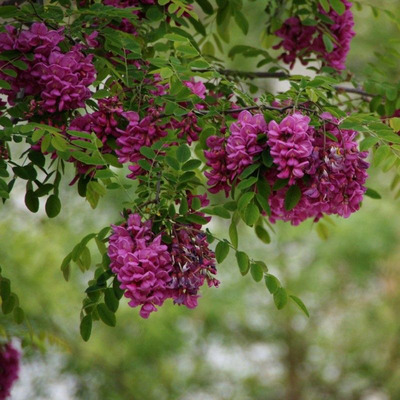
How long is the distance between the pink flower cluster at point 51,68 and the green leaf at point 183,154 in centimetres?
17

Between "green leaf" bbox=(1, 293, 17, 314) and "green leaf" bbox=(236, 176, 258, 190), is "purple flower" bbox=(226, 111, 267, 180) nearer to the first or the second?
"green leaf" bbox=(236, 176, 258, 190)

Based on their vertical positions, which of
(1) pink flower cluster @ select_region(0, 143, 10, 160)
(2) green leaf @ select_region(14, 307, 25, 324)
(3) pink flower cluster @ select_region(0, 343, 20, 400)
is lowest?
(3) pink flower cluster @ select_region(0, 343, 20, 400)

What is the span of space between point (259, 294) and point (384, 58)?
226 cm

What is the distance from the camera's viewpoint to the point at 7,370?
193 centimetres

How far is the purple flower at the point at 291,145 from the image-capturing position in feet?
3.62

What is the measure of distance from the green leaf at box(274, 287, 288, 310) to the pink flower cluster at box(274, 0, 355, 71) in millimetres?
640

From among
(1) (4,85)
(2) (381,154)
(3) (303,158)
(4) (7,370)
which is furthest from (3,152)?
(4) (7,370)

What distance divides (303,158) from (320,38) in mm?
656

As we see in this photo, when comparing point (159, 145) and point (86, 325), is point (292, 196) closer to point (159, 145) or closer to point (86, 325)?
point (159, 145)

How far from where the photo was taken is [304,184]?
1172 millimetres

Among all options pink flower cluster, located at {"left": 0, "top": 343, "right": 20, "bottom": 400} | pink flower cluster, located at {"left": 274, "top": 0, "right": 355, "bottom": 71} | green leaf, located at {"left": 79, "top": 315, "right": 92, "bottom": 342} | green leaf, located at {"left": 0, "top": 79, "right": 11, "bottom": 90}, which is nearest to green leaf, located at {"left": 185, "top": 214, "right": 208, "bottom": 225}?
green leaf, located at {"left": 79, "top": 315, "right": 92, "bottom": 342}

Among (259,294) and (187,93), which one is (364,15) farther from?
(187,93)

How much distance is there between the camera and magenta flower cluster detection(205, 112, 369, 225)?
111 cm

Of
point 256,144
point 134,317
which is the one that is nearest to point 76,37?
point 256,144
